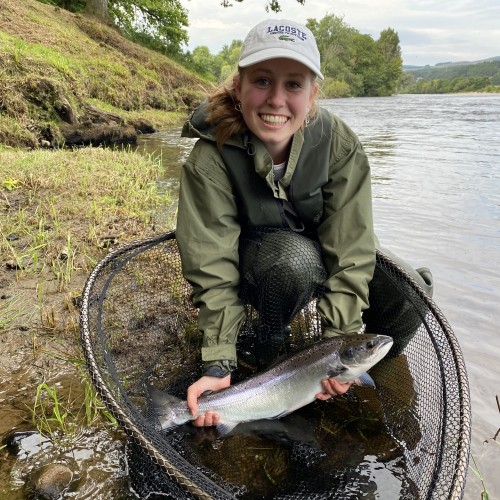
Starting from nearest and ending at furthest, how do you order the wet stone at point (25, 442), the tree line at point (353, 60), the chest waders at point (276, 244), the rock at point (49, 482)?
the rock at point (49, 482) → the wet stone at point (25, 442) → the chest waders at point (276, 244) → the tree line at point (353, 60)

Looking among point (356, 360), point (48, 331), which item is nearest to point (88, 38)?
point (48, 331)

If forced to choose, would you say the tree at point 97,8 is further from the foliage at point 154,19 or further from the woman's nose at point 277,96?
the woman's nose at point 277,96

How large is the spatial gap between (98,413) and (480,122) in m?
20.1

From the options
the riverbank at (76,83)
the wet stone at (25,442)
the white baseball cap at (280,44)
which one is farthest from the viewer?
the riverbank at (76,83)

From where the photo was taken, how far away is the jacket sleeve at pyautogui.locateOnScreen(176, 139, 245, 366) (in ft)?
7.31

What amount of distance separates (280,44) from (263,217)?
84cm

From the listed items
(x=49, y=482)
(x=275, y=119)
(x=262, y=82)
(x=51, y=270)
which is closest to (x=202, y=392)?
(x=49, y=482)

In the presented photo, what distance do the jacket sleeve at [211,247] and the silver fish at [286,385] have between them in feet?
0.71

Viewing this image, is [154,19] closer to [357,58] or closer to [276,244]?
[276,244]

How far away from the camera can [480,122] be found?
1875 cm

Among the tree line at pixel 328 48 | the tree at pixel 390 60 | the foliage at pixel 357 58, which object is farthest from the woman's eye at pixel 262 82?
the tree at pixel 390 60

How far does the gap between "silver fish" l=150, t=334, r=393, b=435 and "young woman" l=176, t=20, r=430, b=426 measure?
0.44 ft

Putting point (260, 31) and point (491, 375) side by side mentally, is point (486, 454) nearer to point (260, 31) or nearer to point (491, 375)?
point (491, 375)

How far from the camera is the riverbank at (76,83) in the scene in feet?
29.1
